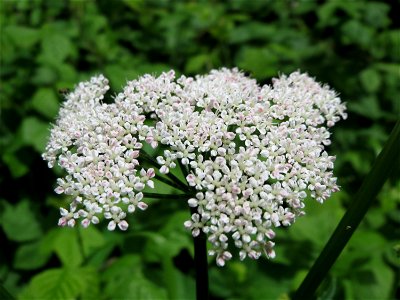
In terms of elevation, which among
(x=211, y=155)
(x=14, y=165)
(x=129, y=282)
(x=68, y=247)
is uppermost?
(x=211, y=155)

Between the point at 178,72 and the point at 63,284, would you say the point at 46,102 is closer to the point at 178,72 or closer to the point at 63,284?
the point at 178,72

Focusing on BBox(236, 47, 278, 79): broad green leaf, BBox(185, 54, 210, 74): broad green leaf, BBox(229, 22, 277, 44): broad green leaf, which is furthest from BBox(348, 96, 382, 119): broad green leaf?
BBox(185, 54, 210, 74): broad green leaf

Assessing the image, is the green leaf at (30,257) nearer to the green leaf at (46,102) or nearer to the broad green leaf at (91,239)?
the broad green leaf at (91,239)

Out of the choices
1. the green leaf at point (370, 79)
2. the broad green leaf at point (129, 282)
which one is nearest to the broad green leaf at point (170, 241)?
the broad green leaf at point (129, 282)

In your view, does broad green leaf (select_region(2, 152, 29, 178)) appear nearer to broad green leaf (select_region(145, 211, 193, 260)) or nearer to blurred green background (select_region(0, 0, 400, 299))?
blurred green background (select_region(0, 0, 400, 299))

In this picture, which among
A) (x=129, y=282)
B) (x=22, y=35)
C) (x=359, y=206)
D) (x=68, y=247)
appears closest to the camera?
(x=359, y=206)

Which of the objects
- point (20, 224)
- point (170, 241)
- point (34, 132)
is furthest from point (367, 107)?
point (20, 224)

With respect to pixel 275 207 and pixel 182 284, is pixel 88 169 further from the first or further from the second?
pixel 182 284

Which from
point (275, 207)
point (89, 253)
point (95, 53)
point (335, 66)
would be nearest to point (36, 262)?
point (89, 253)
